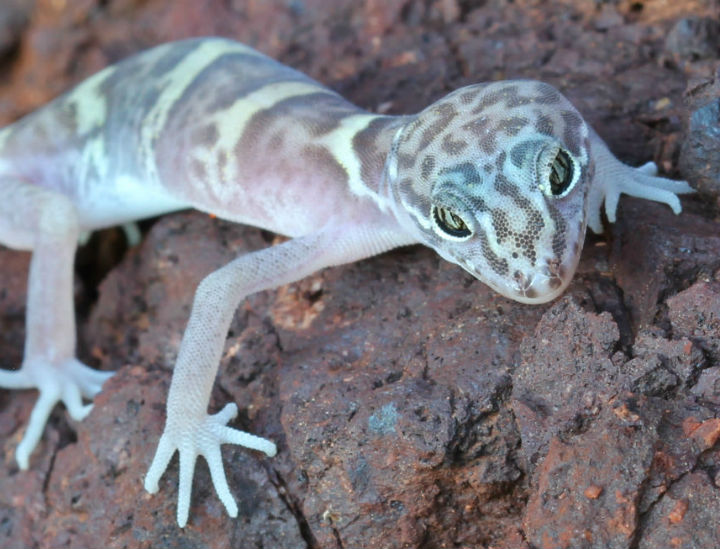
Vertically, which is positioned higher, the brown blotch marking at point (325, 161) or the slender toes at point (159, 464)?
the brown blotch marking at point (325, 161)

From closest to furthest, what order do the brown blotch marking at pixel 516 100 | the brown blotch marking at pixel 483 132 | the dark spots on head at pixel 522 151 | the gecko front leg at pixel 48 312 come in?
the dark spots on head at pixel 522 151 → the brown blotch marking at pixel 483 132 → the brown blotch marking at pixel 516 100 → the gecko front leg at pixel 48 312

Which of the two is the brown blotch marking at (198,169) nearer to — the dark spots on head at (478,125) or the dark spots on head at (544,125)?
the dark spots on head at (478,125)

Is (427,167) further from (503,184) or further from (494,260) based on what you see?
(494,260)

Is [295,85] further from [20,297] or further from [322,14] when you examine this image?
[20,297]

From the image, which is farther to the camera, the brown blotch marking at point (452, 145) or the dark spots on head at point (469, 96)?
→ the dark spots on head at point (469, 96)

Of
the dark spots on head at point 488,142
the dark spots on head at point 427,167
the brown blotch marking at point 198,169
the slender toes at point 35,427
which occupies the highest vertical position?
the dark spots on head at point 488,142

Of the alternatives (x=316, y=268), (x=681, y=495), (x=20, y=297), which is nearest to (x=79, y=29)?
(x=20, y=297)

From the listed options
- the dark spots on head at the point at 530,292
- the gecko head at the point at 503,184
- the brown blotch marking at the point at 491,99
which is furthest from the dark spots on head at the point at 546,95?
the dark spots on head at the point at 530,292
